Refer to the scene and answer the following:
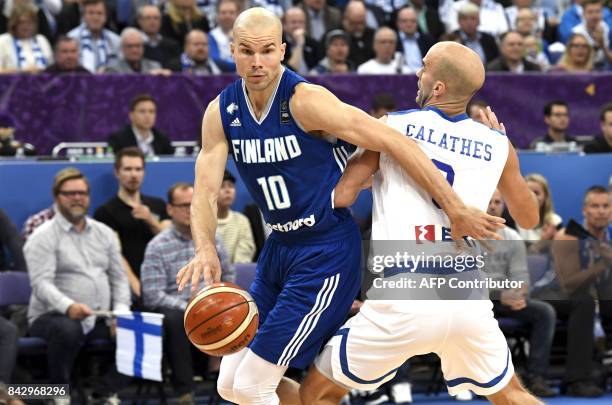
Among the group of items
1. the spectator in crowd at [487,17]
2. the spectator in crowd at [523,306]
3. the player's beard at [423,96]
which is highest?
the spectator in crowd at [487,17]

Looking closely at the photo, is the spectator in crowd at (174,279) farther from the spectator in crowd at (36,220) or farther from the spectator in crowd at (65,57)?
the spectator in crowd at (65,57)

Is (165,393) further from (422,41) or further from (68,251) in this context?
(422,41)

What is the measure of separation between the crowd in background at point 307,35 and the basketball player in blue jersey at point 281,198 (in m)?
6.75

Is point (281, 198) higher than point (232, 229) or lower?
higher

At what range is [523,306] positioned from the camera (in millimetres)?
10094

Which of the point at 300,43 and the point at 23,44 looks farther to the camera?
the point at 300,43

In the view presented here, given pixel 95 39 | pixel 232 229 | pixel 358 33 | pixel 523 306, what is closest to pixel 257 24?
pixel 232 229

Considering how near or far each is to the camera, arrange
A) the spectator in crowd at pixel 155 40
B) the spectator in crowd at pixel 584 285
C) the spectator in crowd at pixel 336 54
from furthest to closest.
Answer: the spectator in crowd at pixel 336 54 < the spectator in crowd at pixel 155 40 < the spectator in crowd at pixel 584 285

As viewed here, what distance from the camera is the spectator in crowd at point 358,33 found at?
47.1 feet

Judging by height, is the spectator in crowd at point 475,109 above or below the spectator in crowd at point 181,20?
below

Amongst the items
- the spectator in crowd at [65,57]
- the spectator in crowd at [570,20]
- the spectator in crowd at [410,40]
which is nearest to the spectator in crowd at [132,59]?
the spectator in crowd at [65,57]

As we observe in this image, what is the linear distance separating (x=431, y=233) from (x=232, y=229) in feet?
16.7

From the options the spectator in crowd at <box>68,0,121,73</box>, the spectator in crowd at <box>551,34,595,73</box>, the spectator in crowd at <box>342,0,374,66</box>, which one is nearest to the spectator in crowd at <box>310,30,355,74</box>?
the spectator in crowd at <box>342,0,374,66</box>

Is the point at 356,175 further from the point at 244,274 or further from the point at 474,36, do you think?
the point at 474,36
